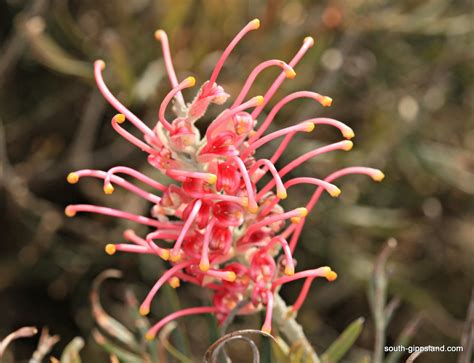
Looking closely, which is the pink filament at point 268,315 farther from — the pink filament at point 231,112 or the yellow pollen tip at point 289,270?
the pink filament at point 231,112

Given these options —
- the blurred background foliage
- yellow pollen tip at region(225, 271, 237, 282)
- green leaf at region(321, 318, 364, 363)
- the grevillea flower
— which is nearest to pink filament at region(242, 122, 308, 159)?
the grevillea flower

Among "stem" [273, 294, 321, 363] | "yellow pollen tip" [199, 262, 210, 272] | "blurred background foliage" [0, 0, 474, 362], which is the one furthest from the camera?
"blurred background foliage" [0, 0, 474, 362]

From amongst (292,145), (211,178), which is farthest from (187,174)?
(292,145)

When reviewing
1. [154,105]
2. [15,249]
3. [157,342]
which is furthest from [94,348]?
[157,342]

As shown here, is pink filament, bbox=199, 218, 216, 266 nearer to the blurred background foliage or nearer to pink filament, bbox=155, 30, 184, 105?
pink filament, bbox=155, 30, 184, 105

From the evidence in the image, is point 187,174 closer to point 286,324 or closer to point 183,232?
point 183,232

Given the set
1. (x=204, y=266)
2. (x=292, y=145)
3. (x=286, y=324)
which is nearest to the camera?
(x=204, y=266)
